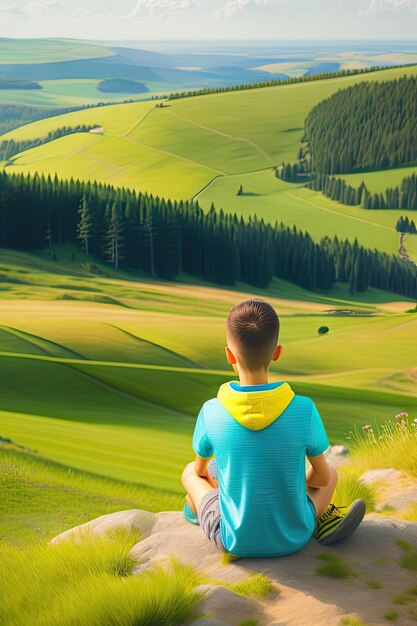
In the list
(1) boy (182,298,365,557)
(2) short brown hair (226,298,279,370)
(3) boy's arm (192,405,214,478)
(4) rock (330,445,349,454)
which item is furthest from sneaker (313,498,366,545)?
(4) rock (330,445,349,454)

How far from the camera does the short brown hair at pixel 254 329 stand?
6.16m

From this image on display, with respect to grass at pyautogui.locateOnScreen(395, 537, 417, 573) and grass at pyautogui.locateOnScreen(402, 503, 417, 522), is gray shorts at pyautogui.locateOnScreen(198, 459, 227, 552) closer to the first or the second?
grass at pyautogui.locateOnScreen(395, 537, 417, 573)

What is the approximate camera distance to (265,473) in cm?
659

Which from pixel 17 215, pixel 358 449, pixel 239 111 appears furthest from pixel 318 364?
pixel 239 111

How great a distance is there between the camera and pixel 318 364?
4116 cm

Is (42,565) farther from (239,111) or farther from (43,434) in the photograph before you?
(239,111)

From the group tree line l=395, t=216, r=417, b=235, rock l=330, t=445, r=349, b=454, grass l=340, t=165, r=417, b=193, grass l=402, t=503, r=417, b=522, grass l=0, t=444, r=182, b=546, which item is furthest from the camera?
grass l=340, t=165, r=417, b=193

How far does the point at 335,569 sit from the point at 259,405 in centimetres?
134

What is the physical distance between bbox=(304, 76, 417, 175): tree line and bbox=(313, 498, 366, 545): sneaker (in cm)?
17297

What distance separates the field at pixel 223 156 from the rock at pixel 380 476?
12666 cm

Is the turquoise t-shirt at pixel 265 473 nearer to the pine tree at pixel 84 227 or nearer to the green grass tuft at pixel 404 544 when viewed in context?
the green grass tuft at pixel 404 544

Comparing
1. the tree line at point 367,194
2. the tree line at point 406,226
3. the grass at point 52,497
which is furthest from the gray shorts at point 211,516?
the tree line at point 367,194

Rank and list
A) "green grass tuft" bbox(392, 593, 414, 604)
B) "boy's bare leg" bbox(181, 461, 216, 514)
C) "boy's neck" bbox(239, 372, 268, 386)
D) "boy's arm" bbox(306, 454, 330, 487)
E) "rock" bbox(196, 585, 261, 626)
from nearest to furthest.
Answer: "rock" bbox(196, 585, 261, 626)
"green grass tuft" bbox(392, 593, 414, 604)
"boy's neck" bbox(239, 372, 268, 386)
"boy's arm" bbox(306, 454, 330, 487)
"boy's bare leg" bbox(181, 461, 216, 514)

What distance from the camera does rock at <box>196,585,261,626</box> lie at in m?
5.73
